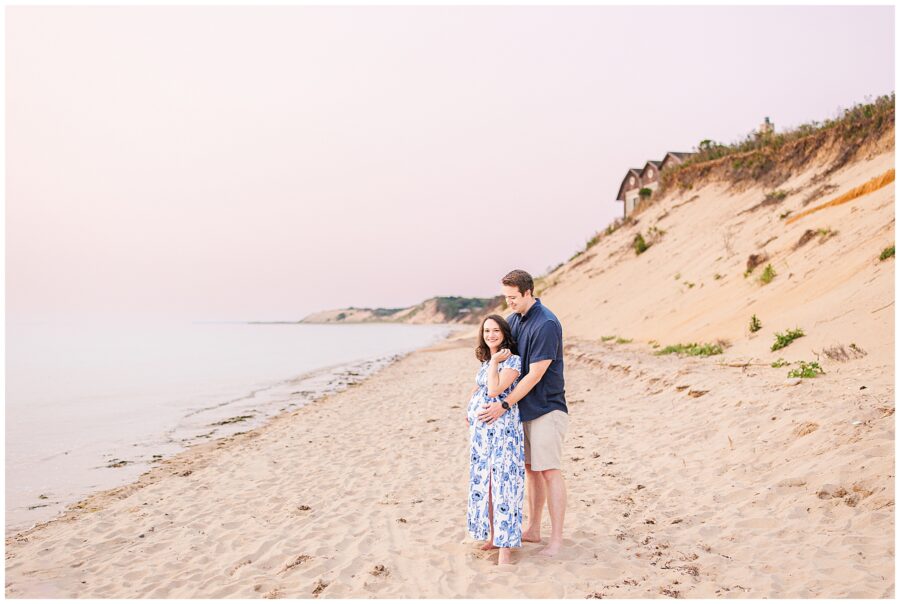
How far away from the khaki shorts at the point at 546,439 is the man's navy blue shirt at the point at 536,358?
0.06 m

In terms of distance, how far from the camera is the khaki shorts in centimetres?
460

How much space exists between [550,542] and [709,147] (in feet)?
111

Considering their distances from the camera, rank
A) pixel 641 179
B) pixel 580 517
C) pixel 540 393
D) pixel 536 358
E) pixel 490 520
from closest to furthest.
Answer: pixel 536 358
pixel 540 393
pixel 490 520
pixel 580 517
pixel 641 179

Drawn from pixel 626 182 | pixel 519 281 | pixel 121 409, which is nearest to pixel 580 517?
pixel 519 281

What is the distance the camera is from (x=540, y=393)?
4590 millimetres

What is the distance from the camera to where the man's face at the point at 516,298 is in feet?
15.2

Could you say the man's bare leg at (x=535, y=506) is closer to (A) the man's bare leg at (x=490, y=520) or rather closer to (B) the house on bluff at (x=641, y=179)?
(A) the man's bare leg at (x=490, y=520)

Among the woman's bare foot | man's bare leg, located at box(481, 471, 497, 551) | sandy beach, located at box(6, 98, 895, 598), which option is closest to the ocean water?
sandy beach, located at box(6, 98, 895, 598)

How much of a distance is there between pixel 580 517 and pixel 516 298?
2.36 meters

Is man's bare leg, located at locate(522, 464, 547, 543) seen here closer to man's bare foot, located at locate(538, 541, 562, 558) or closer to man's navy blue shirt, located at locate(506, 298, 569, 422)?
man's bare foot, located at locate(538, 541, 562, 558)

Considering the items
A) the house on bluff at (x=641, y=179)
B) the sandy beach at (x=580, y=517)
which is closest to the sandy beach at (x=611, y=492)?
the sandy beach at (x=580, y=517)

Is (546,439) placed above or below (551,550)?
above

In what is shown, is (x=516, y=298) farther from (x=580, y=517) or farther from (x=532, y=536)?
(x=580, y=517)

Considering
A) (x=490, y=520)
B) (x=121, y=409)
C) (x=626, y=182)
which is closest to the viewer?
(x=490, y=520)
